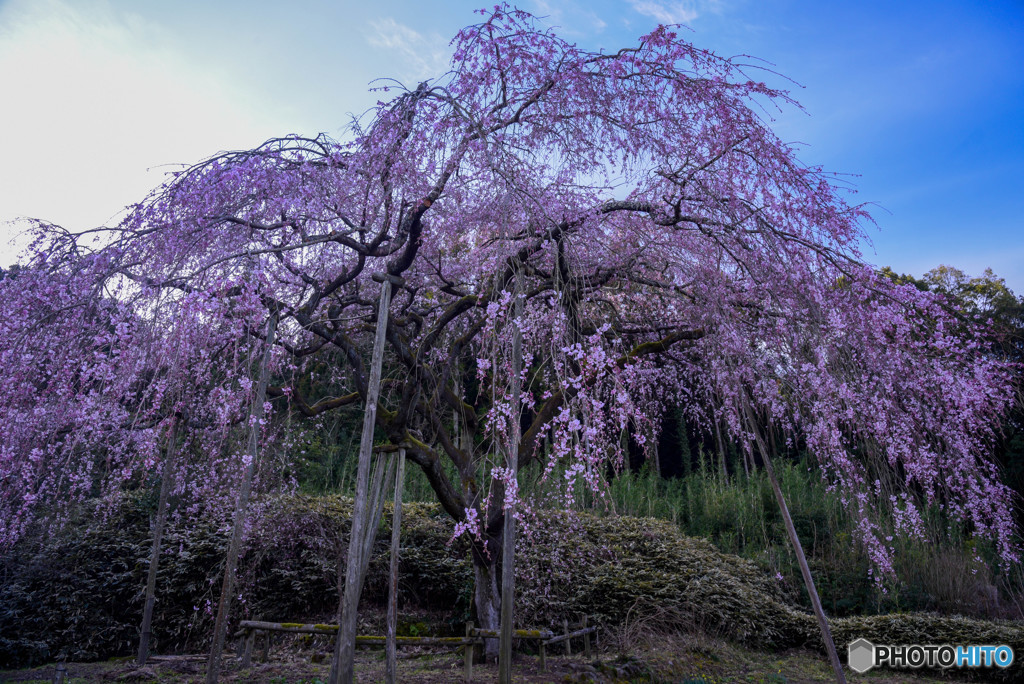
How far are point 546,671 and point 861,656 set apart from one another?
3.47m

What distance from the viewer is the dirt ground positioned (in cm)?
468

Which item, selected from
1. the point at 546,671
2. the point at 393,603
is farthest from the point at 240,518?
the point at 546,671

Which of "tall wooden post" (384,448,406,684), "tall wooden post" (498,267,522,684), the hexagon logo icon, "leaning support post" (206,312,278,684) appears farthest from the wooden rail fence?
the hexagon logo icon

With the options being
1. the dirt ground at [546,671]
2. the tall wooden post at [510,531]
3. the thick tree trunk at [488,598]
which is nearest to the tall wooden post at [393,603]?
the tall wooden post at [510,531]

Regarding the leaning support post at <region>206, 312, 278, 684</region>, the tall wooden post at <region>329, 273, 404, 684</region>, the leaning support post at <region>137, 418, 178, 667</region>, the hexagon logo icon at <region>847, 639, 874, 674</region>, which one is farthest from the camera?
the hexagon logo icon at <region>847, 639, 874, 674</region>

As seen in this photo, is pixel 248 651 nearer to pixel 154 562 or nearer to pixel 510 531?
pixel 154 562

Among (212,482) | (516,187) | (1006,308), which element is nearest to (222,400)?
(516,187)

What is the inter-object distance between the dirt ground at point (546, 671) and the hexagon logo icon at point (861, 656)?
10 centimetres

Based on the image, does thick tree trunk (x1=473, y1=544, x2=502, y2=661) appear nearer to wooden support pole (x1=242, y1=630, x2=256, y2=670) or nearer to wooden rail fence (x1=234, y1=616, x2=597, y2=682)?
wooden rail fence (x1=234, y1=616, x2=597, y2=682)

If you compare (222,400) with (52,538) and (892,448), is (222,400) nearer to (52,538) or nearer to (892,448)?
(52,538)

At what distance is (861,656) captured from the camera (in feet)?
19.9

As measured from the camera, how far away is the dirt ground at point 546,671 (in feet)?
15.4

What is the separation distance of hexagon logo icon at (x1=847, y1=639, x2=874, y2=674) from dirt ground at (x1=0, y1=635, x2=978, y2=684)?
99mm

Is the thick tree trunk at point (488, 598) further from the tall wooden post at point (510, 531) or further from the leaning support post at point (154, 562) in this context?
the leaning support post at point (154, 562)
